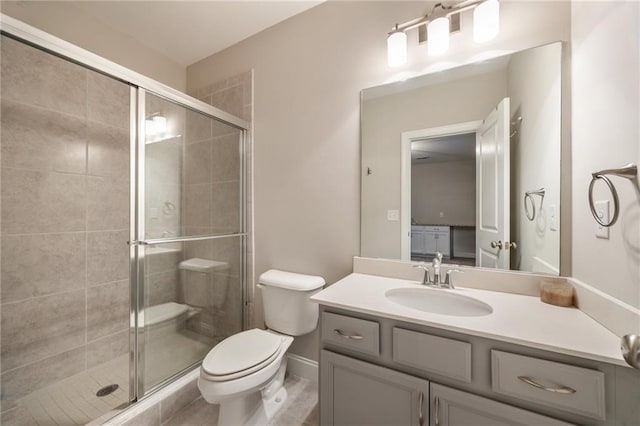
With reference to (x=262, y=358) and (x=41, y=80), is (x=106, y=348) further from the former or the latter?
(x=41, y=80)

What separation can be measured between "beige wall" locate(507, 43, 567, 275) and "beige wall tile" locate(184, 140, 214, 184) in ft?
6.04

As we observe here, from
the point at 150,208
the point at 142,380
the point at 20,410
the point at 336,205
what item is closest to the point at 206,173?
the point at 150,208

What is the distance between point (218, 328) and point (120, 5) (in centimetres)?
236

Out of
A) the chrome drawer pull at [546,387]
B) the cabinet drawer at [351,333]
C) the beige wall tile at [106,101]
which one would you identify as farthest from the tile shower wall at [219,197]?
the chrome drawer pull at [546,387]

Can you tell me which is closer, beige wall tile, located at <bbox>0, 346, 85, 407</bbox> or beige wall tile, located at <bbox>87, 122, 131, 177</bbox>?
beige wall tile, located at <bbox>0, 346, 85, 407</bbox>

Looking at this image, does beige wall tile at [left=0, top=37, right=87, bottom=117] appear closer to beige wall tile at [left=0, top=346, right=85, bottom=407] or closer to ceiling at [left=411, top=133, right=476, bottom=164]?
beige wall tile at [left=0, top=346, right=85, bottom=407]

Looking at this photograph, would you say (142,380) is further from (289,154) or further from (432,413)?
(289,154)

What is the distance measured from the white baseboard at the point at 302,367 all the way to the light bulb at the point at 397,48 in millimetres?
1964

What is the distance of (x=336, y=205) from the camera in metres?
1.64

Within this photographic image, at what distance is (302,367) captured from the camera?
177 cm

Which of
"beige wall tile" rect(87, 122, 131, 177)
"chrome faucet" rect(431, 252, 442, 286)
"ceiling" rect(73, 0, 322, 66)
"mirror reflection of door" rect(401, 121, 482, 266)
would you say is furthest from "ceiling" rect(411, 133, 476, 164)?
"beige wall tile" rect(87, 122, 131, 177)

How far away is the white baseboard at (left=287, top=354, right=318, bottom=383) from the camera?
5.67 ft

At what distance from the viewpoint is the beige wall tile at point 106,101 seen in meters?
1.75

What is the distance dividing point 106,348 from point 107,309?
0.28 meters
